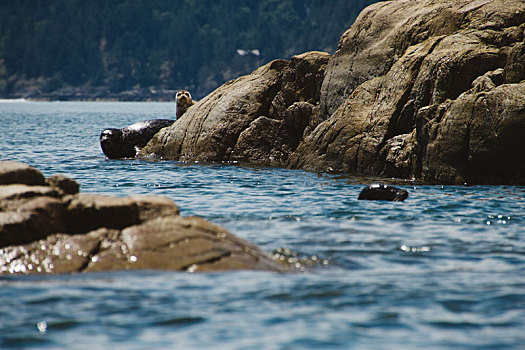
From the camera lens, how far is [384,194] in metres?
12.9

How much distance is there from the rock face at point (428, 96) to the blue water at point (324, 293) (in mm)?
2836

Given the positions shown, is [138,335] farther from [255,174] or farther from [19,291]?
[255,174]

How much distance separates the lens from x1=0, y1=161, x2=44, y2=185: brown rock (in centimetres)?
876

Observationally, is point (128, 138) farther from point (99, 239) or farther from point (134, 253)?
point (134, 253)

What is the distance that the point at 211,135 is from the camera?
22.1 meters

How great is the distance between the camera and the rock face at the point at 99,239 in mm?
7668

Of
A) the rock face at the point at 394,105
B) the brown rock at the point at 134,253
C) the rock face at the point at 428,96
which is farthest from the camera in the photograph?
the rock face at the point at 394,105

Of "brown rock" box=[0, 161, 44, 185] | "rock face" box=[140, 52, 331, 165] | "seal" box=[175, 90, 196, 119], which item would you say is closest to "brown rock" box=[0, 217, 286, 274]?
Answer: "brown rock" box=[0, 161, 44, 185]

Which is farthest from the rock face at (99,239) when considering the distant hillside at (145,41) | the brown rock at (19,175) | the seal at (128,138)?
the distant hillside at (145,41)

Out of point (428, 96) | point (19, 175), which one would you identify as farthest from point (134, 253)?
point (428, 96)

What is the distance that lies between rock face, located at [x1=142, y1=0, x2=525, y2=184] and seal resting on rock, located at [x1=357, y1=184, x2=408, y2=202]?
8.70ft

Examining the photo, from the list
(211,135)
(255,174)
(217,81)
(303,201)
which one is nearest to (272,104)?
(211,135)

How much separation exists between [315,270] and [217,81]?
530ft

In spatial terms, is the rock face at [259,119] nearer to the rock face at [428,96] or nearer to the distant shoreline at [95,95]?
the rock face at [428,96]
